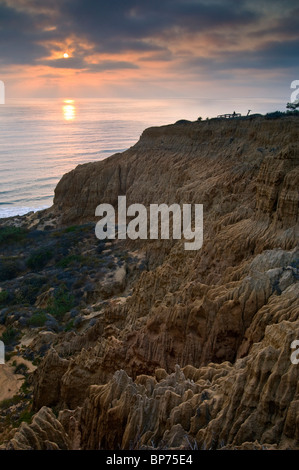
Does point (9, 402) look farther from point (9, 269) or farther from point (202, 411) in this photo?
point (9, 269)

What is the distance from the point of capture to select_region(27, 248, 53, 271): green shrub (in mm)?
35656

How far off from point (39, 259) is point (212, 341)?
83.2 feet

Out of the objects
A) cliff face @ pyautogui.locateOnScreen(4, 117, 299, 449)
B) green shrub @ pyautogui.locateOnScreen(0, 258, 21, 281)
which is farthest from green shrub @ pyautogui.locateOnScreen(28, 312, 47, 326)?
green shrub @ pyautogui.locateOnScreen(0, 258, 21, 281)

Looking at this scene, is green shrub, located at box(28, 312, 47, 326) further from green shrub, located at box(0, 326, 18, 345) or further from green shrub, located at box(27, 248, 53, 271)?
green shrub, located at box(27, 248, 53, 271)

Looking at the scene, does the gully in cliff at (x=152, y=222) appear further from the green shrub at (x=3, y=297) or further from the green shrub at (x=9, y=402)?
the green shrub at (x=9, y=402)

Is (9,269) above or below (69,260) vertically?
below

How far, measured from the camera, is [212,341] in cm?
1334

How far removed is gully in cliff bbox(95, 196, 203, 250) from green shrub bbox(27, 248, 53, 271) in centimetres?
493

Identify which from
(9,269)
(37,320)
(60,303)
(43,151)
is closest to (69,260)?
(9,269)

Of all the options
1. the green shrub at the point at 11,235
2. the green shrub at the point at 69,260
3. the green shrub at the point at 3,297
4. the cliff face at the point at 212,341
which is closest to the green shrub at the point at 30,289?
the green shrub at the point at 3,297

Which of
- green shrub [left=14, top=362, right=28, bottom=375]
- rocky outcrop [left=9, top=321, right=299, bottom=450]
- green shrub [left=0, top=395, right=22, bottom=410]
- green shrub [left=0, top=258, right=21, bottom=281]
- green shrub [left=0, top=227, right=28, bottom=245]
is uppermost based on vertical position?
rocky outcrop [left=9, top=321, right=299, bottom=450]

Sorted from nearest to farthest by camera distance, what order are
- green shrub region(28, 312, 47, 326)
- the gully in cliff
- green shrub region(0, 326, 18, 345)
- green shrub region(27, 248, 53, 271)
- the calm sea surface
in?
green shrub region(0, 326, 18, 345)
the gully in cliff
green shrub region(28, 312, 47, 326)
green shrub region(27, 248, 53, 271)
the calm sea surface
